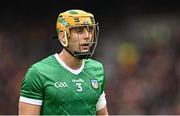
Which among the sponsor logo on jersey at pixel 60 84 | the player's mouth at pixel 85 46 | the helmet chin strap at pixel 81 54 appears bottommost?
the sponsor logo on jersey at pixel 60 84

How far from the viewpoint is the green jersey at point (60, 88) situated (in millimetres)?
4480

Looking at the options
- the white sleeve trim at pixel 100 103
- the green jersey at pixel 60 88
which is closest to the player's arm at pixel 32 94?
the green jersey at pixel 60 88

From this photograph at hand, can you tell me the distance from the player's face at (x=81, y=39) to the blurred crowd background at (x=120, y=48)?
5.44 m

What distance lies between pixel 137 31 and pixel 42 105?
6.41 meters

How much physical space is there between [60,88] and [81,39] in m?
0.33

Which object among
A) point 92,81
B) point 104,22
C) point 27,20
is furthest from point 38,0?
point 92,81

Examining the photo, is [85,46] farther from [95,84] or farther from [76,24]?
[95,84]

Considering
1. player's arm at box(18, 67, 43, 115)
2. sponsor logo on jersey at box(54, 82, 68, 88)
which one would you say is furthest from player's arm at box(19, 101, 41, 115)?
sponsor logo on jersey at box(54, 82, 68, 88)

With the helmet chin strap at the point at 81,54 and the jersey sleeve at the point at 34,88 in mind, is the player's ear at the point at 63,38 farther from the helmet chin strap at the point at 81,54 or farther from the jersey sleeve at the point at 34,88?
the jersey sleeve at the point at 34,88

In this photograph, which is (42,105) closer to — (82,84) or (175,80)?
(82,84)

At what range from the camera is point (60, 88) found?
4523mm

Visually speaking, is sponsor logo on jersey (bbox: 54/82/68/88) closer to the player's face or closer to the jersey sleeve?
the jersey sleeve

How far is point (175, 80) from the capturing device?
10.2m

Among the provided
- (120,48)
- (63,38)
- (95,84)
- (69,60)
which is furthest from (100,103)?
(120,48)
